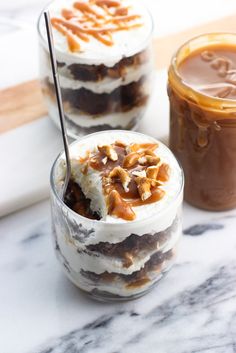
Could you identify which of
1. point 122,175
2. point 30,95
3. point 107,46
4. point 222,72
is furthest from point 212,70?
point 30,95

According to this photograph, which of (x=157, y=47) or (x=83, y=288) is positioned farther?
(x=157, y=47)

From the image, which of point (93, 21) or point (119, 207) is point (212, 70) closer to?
point (93, 21)

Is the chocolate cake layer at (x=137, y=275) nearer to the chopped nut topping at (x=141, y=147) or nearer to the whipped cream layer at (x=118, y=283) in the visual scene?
the whipped cream layer at (x=118, y=283)

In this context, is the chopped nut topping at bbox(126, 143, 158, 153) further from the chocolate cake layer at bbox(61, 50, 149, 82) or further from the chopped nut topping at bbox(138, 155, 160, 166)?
the chocolate cake layer at bbox(61, 50, 149, 82)

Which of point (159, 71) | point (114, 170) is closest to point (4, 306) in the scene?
point (114, 170)

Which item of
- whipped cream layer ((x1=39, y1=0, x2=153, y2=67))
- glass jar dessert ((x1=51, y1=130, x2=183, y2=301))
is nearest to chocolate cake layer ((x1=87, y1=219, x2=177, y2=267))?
glass jar dessert ((x1=51, y1=130, x2=183, y2=301))

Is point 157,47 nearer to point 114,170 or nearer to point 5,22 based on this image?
point 5,22
